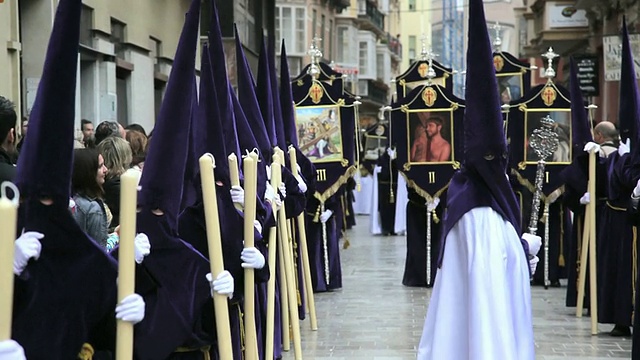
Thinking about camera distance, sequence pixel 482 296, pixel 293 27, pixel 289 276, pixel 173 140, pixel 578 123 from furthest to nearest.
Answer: pixel 293 27 → pixel 578 123 → pixel 289 276 → pixel 482 296 → pixel 173 140

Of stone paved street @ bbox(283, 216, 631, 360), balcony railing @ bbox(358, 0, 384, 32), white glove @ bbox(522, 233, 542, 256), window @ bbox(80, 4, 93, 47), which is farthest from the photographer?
balcony railing @ bbox(358, 0, 384, 32)

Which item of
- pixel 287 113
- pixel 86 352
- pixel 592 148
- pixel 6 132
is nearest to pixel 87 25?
pixel 287 113

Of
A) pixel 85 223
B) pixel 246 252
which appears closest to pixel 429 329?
pixel 246 252

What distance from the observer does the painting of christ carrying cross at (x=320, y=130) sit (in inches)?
555

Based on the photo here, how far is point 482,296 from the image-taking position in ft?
22.0

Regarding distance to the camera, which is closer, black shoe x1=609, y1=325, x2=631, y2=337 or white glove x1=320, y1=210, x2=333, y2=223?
black shoe x1=609, y1=325, x2=631, y2=337

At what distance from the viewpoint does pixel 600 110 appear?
1288 inches

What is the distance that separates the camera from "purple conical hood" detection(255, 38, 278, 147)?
33.7ft

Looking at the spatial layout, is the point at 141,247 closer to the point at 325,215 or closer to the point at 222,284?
the point at 222,284

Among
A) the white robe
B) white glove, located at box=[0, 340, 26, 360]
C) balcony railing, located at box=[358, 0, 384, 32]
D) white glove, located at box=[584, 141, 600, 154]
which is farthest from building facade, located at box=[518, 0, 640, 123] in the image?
balcony railing, located at box=[358, 0, 384, 32]

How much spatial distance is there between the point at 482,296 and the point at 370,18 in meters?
65.7

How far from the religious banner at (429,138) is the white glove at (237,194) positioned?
7300mm

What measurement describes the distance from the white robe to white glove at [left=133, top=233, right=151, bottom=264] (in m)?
2.26

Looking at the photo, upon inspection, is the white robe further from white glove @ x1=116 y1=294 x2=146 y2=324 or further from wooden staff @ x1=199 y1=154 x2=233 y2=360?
white glove @ x1=116 y1=294 x2=146 y2=324
